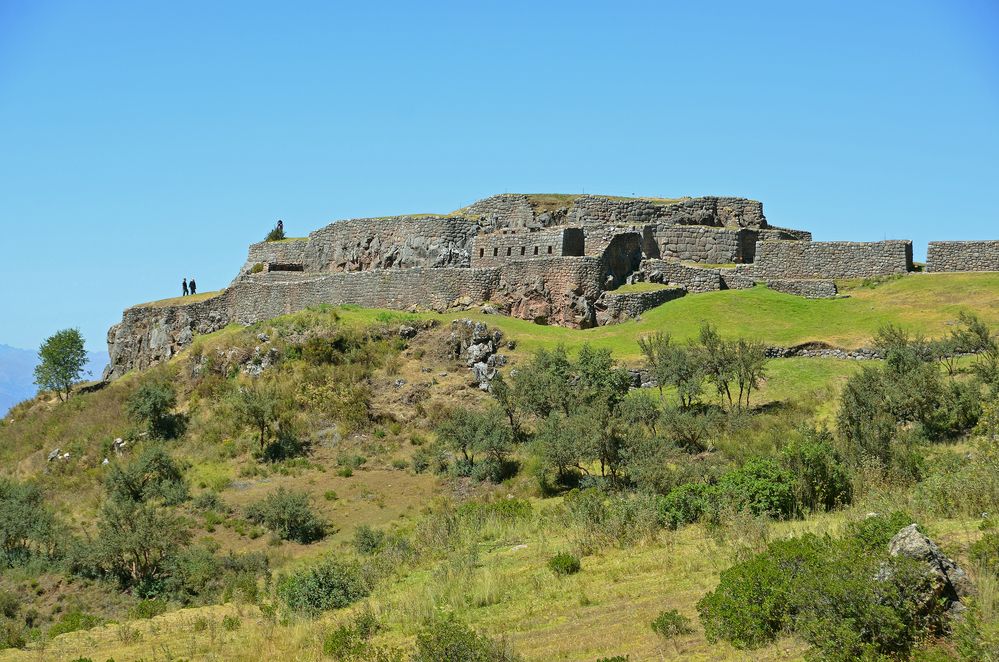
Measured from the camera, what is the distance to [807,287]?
35.2 meters

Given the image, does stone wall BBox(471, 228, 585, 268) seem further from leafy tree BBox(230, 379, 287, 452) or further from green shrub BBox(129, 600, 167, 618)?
green shrub BBox(129, 600, 167, 618)

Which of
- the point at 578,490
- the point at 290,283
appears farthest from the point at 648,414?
the point at 290,283

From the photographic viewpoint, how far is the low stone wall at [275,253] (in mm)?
47156

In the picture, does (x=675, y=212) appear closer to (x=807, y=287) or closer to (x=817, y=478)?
(x=807, y=287)

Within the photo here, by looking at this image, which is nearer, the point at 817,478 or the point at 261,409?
the point at 817,478

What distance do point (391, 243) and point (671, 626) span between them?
33.2 m

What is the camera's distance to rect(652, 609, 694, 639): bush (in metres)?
10.9

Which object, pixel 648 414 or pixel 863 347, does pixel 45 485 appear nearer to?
pixel 648 414

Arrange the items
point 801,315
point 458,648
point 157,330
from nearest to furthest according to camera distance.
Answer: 1. point 458,648
2. point 801,315
3. point 157,330

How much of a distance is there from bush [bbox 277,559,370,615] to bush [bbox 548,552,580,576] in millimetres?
3231

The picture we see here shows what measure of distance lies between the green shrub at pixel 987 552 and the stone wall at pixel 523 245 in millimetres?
27561

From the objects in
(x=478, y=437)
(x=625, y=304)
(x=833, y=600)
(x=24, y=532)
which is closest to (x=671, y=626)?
(x=833, y=600)

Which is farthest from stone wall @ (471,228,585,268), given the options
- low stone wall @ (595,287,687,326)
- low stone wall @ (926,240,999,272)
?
low stone wall @ (926,240,999,272)

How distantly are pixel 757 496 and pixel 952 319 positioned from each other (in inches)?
677
